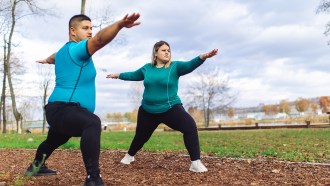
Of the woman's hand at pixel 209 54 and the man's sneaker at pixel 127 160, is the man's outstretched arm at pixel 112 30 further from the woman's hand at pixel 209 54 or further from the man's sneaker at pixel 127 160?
the man's sneaker at pixel 127 160

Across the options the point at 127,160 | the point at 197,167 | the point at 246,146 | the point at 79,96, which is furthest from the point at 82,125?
the point at 246,146

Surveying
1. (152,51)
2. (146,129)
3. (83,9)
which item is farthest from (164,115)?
(83,9)

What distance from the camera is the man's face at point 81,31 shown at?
14.6ft

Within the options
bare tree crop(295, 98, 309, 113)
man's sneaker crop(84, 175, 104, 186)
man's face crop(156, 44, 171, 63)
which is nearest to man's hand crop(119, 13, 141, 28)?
man's sneaker crop(84, 175, 104, 186)

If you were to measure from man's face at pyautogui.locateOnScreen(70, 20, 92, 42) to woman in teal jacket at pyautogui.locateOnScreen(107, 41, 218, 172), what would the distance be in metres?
1.46

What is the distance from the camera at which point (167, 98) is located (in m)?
5.59

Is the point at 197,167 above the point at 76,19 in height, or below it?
below

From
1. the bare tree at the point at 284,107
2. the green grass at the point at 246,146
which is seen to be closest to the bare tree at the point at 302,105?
the bare tree at the point at 284,107

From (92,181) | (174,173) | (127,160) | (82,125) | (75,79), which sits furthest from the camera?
(127,160)

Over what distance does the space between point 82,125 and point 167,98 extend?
1768 millimetres

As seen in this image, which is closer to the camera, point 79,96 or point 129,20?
point 129,20

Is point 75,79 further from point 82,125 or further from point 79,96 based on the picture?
point 82,125

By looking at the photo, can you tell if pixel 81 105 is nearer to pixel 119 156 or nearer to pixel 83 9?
pixel 119 156

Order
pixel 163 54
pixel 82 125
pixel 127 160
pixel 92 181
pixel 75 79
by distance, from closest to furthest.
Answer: pixel 92 181, pixel 82 125, pixel 75 79, pixel 163 54, pixel 127 160
